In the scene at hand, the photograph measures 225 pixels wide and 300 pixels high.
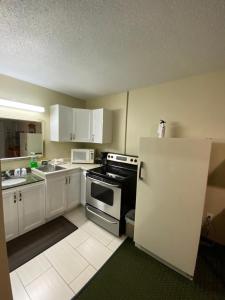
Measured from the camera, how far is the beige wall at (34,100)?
2127 millimetres

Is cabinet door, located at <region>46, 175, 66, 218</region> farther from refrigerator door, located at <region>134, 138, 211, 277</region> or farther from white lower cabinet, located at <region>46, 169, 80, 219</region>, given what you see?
refrigerator door, located at <region>134, 138, 211, 277</region>

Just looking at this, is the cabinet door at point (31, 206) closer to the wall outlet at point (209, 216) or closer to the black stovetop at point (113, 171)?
the black stovetop at point (113, 171)

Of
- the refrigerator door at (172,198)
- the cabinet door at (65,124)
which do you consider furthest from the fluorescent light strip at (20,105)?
the refrigerator door at (172,198)

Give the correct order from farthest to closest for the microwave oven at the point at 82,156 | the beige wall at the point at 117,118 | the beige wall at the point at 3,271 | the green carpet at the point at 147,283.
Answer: the microwave oven at the point at 82,156 < the beige wall at the point at 117,118 < the green carpet at the point at 147,283 < the beige wall at the point at 3,271

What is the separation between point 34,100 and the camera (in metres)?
2.46

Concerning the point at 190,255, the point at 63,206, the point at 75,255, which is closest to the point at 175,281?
the point at 190,255

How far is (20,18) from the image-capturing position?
1072 millimetres

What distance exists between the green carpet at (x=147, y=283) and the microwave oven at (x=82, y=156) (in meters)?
1.75

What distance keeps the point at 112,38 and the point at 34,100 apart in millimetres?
1827

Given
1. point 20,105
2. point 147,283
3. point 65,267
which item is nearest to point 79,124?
point 20,105

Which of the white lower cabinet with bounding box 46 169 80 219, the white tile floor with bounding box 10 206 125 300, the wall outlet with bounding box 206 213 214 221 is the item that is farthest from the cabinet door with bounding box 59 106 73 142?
the wall outlet with bounding box 206 213 214 221

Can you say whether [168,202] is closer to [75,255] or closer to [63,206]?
[75,255]

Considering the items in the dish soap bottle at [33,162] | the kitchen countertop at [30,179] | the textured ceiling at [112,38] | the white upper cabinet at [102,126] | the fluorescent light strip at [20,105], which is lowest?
the kitchen countertop at [30,179]

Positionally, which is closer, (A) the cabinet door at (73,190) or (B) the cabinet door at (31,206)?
(B) the cabinet door at (31,206)
